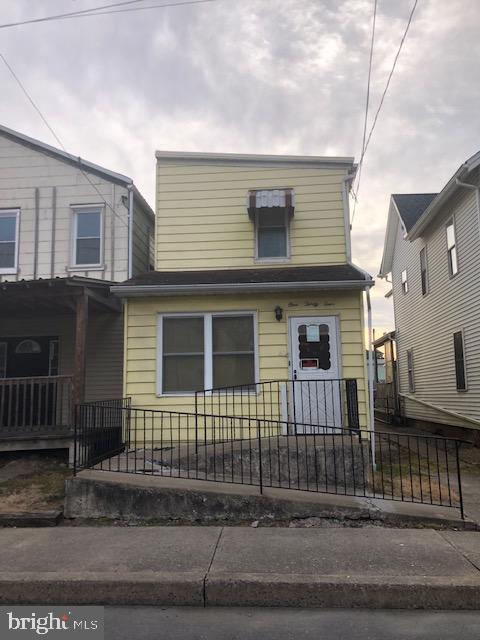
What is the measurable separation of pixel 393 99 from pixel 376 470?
665 cm

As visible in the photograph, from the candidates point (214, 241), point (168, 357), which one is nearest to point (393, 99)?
point (214, 241)

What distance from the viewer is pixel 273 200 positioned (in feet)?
31.4

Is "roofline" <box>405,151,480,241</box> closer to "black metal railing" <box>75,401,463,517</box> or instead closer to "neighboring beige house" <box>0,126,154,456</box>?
"black metal railing" <box>75,401,463,517</box>

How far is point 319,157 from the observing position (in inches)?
390

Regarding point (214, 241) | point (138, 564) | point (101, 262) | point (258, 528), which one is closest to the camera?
point (138, 564)

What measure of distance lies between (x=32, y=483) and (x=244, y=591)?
4.66 metres

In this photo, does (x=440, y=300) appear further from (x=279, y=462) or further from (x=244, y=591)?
(x=244, y=591)

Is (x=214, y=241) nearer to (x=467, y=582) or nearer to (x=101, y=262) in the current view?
(x=101, y=262)

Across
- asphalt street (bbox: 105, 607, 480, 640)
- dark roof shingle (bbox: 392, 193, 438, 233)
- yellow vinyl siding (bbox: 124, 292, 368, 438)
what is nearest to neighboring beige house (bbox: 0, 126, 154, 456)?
yellow vinyl siding (bbox: 124, 292, 368, 438)

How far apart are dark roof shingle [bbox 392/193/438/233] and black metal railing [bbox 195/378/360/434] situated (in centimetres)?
1005

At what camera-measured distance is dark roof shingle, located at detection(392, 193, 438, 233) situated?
16961mm

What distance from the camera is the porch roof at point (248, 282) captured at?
8.40 m

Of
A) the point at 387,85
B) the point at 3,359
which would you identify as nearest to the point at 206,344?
the point at 387,85

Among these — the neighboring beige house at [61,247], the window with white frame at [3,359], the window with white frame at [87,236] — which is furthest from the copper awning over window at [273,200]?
the window with white frame at [3,359]
